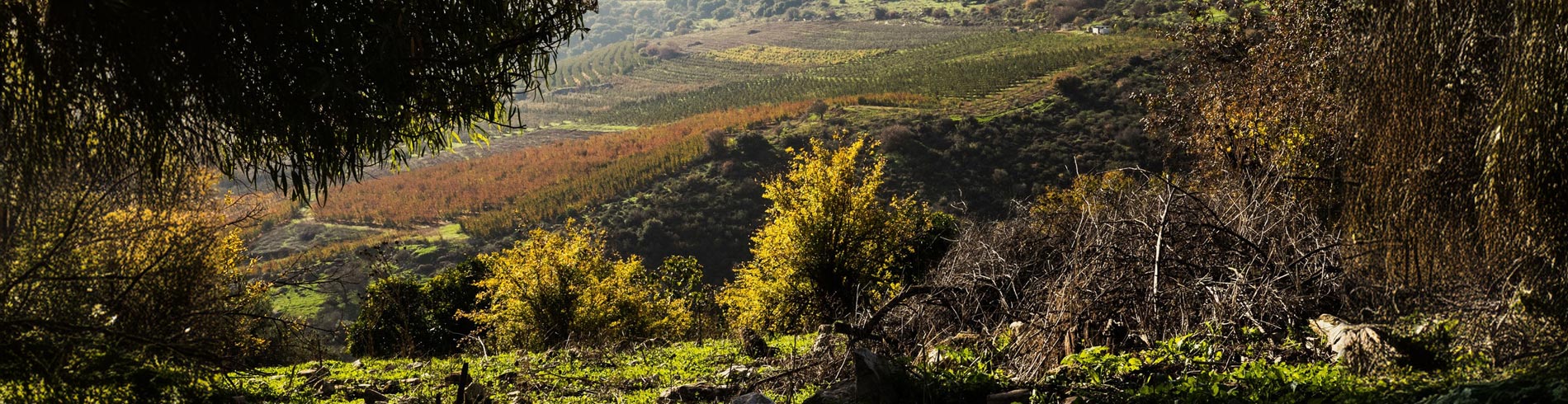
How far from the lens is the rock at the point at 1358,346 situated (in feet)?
14.2

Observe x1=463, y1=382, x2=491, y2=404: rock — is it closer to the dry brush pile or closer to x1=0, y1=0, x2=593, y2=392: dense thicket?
x1=0, y1=0, x2=593, y2=392: dense thicket

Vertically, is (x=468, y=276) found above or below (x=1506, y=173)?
below

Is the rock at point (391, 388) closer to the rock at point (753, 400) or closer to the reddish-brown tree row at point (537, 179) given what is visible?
the rock at point (753, 400)

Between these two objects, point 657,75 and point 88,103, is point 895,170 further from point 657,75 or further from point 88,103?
point 657,75

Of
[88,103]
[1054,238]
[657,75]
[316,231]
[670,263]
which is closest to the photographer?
[88,103]

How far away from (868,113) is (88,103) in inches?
2841

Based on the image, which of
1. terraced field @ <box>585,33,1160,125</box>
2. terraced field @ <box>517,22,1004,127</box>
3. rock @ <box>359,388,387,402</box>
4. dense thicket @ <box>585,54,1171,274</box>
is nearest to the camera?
rock @ <box>359,388,387,402</box>

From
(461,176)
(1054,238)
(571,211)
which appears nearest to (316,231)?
(461,176)

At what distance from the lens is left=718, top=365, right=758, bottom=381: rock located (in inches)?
265

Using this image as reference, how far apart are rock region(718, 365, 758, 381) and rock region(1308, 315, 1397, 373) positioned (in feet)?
12.8

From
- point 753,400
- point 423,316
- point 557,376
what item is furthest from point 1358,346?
point 423,316

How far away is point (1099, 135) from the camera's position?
6206cm

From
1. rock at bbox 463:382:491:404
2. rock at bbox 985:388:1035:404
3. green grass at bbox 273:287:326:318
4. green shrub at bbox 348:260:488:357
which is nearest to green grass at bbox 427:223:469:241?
green grass at bbox 273:287:326:318

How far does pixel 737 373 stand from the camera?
698 centimetres
